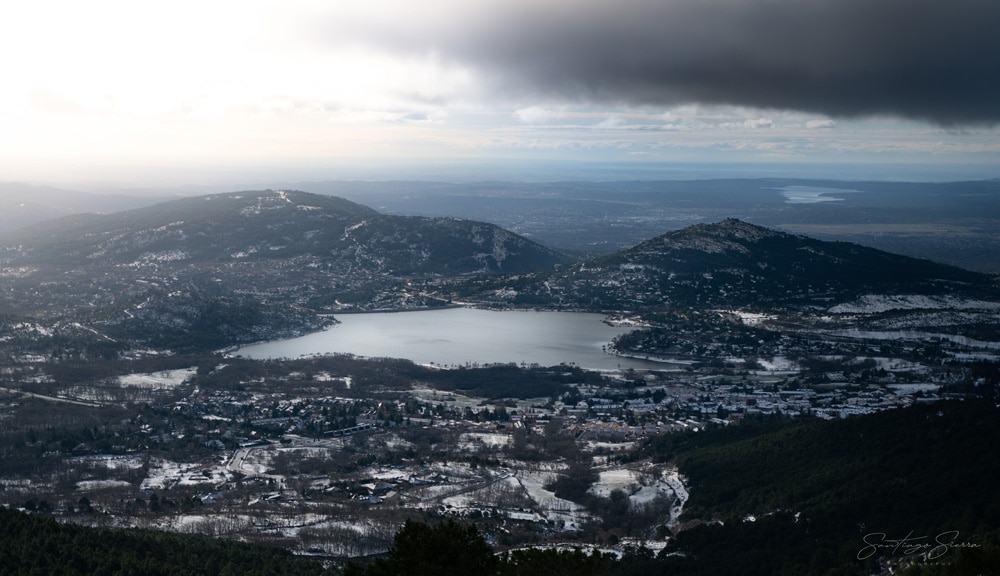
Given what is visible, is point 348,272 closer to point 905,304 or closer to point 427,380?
point 427,380

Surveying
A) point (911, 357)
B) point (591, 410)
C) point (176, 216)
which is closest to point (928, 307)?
point (911, 357)

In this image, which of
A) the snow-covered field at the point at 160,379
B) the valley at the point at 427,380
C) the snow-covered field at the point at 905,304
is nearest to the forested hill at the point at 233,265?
the valley at the point at 427,380

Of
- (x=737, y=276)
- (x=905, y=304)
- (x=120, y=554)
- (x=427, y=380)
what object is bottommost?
(x=427, y=380)

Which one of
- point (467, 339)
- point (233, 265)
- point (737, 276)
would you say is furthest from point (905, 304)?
point (233, 265)

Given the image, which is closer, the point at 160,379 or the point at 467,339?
the point at 160,379

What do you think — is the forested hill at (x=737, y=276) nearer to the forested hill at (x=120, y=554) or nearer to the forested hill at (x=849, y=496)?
the forested hill at (x=849, y=496)

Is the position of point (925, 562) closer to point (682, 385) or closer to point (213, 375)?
→ point (682, 385)
